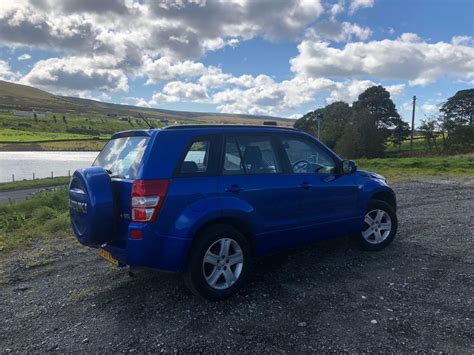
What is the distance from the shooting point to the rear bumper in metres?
3.82

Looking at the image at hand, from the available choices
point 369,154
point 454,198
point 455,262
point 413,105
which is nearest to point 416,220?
point 455,262

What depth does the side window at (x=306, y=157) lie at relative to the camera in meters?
4.89

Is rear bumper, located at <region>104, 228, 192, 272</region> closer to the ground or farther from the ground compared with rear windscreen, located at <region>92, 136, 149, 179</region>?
closer to the ground

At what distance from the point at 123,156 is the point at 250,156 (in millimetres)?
1360

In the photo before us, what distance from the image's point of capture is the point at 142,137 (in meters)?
4.20

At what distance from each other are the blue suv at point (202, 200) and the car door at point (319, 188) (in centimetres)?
2

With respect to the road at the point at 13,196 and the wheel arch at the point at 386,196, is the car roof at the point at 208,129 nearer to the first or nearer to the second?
the wheel arch at the point at 386,196

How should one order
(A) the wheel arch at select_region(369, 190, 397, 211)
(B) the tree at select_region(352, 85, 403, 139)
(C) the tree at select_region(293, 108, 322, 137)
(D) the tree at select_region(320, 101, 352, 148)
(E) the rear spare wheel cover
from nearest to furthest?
(E) the rear spare wheel cover
(A) the wheel arch at select_region(369, 190, 397, 211)
(D) the tree at select_region(320, 101, 352, 148)
(B) the tree at select_region(352, 85, 403, 139)
(C) the tree at select_region(293, 108, 322, 137)

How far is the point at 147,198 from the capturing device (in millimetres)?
3771

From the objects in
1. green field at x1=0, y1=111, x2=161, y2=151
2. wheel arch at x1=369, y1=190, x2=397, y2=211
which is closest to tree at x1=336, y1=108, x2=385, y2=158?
green field at x1=0, y1=111, x2=161, y2=151

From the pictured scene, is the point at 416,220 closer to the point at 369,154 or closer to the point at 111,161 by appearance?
the point at 111,161

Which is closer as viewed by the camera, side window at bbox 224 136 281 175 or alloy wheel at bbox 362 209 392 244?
side window at bbox 224 136 281 175

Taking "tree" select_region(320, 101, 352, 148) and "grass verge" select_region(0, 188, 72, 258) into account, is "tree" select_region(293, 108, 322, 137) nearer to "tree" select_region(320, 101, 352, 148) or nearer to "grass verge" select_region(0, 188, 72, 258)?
"tree" select_region(320, 101, 352, 148)

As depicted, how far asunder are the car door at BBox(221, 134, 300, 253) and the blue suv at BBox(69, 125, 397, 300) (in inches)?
0.4
